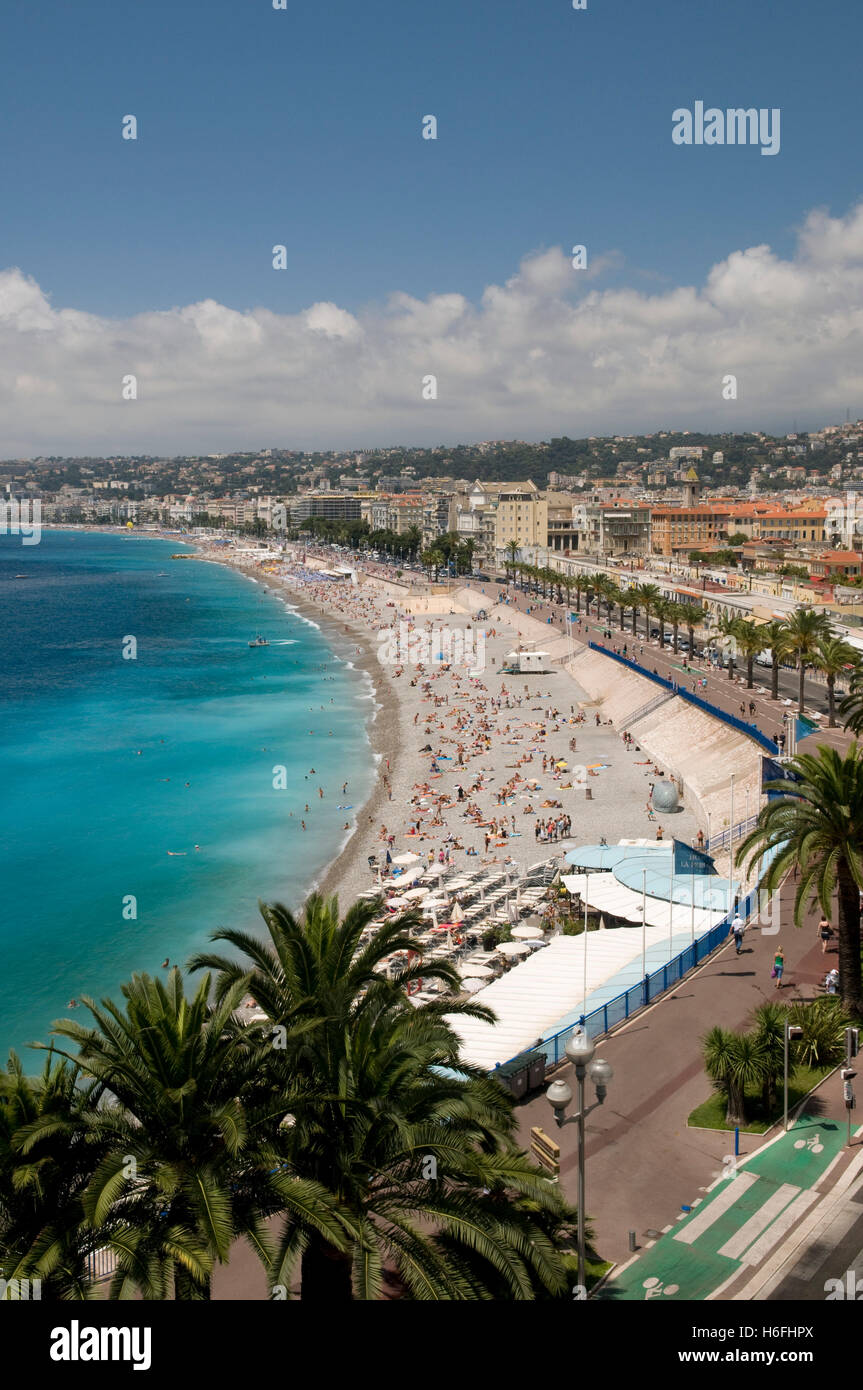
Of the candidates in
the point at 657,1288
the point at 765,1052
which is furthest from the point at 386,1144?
the point at 765,1052

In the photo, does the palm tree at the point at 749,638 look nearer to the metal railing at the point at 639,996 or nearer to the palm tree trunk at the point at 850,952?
Result: the metal railing at the point at 639,996

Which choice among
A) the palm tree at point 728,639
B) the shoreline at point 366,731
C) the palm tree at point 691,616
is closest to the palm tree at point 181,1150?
the shoreline at point 366,731

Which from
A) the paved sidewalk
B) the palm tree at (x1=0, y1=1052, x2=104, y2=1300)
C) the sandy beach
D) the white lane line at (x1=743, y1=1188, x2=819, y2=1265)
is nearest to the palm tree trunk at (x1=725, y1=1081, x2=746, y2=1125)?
the paved sidewalk

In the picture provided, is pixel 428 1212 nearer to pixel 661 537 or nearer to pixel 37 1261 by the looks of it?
pixel 37 1261

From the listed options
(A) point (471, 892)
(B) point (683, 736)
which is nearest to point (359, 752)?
(B) point (683, 736)

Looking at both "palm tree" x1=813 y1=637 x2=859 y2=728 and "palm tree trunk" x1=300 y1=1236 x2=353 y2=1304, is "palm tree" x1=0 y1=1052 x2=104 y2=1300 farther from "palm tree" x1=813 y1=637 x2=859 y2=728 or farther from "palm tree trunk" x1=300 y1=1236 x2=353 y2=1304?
"palm tree" x1=813 y1=637 x2=859 y2=728

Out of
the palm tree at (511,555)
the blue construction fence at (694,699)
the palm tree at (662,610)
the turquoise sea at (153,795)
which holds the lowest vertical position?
the turquoise sea at (153,795)
